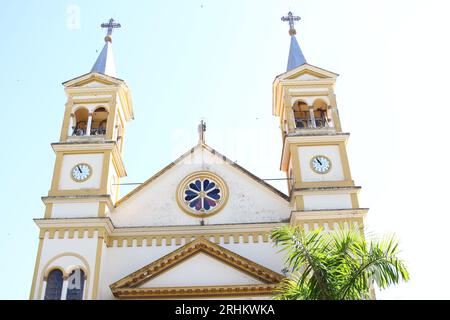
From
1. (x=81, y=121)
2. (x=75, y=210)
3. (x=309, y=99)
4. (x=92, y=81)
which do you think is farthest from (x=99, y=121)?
(x=309, y=99)

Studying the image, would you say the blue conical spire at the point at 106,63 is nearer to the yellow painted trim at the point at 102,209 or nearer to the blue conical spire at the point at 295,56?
the yellow painted trim at the point at 102,209

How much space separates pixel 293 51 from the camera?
1163 inches

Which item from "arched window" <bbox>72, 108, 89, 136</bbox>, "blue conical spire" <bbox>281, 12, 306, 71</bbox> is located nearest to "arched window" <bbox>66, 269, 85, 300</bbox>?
"arched window" <bbox>72, 108, 89, 136</bbox>

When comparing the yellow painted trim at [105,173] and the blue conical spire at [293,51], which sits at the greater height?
the blue conical spire at [293,51]

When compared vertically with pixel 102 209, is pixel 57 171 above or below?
above

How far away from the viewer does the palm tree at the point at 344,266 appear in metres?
11.1

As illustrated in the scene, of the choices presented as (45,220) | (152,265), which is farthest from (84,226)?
(152,265)

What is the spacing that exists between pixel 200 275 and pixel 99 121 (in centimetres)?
1016

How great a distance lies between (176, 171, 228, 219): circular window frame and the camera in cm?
2348

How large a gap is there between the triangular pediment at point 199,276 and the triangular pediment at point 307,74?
9.43 metres

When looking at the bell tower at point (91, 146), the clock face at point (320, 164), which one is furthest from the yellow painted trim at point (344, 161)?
the bell tower at point (91, 146)

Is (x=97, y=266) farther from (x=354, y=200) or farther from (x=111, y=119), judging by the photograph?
(x=354, y=200)

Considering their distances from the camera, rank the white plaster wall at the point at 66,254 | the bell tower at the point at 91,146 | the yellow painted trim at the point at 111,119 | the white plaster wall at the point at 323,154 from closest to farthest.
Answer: the white plaster wall at the point at 66,254
the bell tower at the point at 91,146
the white plaster wall at the point at 323,154
the yellow painted trim at the point at 111,119
